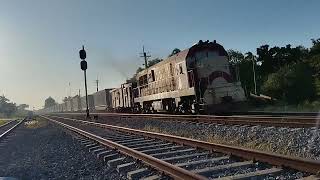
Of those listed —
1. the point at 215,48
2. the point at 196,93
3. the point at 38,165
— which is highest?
the point at 215,48

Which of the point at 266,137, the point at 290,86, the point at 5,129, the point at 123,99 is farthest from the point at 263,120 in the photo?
the point at 5,129

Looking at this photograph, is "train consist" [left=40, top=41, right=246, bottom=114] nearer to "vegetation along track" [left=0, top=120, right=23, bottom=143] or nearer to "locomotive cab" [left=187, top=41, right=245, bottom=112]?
"locomotive cab" [left=187, top=41, right=245, bottom=112]

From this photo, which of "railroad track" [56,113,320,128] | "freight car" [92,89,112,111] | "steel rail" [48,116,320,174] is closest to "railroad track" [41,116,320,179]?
"steel rail" [48,116,320,174]

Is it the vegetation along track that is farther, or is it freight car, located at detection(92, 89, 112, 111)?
freight car, located at detection(92, 89, 112, 111)

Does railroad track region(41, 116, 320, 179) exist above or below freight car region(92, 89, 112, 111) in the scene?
below

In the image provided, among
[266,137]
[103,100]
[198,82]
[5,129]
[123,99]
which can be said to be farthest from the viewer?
[103,100]

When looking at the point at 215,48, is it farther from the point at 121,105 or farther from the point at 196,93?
the point at 121,105

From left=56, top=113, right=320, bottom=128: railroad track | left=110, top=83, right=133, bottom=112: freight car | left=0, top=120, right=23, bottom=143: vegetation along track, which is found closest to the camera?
left=56, top=113, right=320, bottom=128: railroad track

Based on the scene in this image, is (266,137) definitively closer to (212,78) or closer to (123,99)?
(212,78)

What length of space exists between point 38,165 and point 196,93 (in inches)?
414

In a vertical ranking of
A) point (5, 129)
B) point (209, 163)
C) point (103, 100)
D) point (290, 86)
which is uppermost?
point (103, 100)

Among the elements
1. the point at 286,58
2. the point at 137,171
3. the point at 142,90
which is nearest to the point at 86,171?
the point at 137,171

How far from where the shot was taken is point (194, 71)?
68.2 feet

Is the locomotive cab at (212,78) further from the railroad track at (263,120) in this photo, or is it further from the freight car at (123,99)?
the freight car at (123,99)
